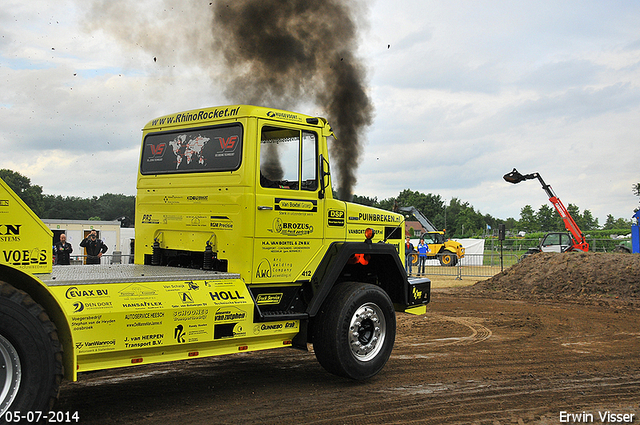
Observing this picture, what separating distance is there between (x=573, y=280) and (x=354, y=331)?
13524 mm

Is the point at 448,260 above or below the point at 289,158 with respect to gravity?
below

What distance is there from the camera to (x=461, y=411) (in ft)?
18.1

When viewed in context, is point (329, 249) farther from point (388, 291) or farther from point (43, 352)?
point (43, 352)

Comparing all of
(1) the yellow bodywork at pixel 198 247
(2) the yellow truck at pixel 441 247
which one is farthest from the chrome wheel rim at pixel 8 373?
(2) the yellow truck at pixel 441 247

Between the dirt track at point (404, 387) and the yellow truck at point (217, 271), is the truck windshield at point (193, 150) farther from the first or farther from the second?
the dirt track at point (404, 387)

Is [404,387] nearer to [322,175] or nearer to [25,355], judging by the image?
[322,175]

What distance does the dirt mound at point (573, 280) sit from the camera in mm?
16562

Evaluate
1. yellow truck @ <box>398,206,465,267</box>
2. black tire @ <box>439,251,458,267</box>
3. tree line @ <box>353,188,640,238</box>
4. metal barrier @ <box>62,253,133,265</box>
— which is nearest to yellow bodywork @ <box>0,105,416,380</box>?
metal barrier @ <box>62,253,133,265</box>

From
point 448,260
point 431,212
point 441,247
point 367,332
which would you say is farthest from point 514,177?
point 431,212

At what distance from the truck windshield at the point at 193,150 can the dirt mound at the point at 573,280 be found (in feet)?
43.4

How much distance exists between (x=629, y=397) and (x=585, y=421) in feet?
3.74

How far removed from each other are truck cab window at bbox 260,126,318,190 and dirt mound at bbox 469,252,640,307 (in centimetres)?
1233

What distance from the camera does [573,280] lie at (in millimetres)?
17750

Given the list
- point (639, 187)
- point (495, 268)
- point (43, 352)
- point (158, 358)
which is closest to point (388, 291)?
point (158, 358)
